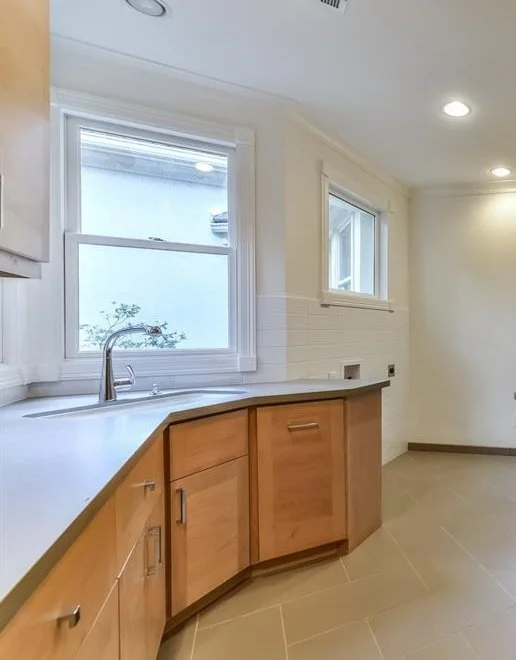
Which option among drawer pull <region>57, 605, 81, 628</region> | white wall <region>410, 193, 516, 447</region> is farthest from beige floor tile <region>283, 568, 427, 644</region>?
white wall <region>410, 193, 516, 447</region>

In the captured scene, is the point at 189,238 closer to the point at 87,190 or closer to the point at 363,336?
the point at 87,190

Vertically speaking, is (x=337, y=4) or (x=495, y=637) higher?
(x=337, y=4)

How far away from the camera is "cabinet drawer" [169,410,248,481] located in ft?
5.08

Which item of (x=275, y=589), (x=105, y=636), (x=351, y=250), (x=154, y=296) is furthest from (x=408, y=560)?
(x=351, y=250)

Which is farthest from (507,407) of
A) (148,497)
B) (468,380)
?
(148,497)

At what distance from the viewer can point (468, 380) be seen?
13.3ft

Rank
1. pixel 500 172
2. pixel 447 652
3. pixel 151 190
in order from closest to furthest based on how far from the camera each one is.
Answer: pixel 447 652 < pixel 151 190 < pixel 500 172

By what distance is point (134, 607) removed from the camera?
1.11 m

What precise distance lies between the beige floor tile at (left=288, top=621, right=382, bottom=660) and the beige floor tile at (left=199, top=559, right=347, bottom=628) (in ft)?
0.87

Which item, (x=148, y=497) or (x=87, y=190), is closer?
(x=148, y=497)

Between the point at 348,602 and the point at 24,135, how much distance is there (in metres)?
2.07

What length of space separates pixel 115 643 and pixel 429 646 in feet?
3.97

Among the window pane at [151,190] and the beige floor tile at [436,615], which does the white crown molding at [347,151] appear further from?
the beige floor tile at [436,615]

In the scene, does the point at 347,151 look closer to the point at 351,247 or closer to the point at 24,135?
the point at 351,247
